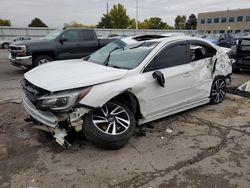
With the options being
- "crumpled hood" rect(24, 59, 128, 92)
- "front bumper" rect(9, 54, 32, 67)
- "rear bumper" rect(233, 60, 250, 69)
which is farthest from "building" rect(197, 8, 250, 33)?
"crumpled hood" rect(24, 59, 128, 92)

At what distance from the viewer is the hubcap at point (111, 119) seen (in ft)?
12.7

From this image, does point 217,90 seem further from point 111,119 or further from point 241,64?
point 241,64

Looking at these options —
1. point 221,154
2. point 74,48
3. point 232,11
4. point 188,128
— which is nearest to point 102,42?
point 74,48

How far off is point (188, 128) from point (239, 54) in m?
6.24

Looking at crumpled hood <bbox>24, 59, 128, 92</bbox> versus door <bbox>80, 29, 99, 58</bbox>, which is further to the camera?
door <bbox>80, 29, 99, 58</bbox>

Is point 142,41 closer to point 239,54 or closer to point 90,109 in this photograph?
point 90,109

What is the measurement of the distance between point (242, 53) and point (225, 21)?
76209 millimetres

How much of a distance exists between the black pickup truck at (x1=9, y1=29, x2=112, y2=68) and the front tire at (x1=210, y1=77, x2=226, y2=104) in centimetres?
640

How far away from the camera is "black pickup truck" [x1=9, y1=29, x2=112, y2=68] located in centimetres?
989

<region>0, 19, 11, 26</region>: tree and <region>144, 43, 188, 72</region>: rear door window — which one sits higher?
<region>0, 19, 11, 26</region>: tree

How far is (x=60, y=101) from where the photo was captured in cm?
354

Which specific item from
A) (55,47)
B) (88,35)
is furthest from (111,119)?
(88,35)

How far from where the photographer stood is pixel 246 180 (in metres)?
3.22

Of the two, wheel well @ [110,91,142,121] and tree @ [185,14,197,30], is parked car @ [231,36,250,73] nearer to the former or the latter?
wheel well @ [110,91,142,121]
